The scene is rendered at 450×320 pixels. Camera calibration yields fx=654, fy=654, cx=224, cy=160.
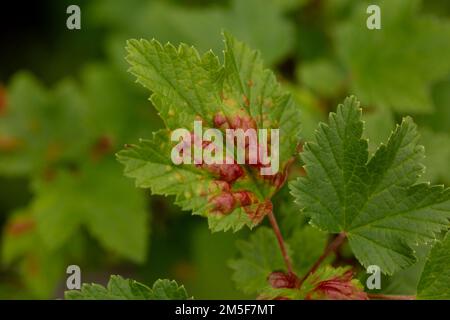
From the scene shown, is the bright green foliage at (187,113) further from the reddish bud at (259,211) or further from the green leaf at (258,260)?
the green leaf at (258,260)

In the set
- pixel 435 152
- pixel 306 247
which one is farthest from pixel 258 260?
pixel 435 152

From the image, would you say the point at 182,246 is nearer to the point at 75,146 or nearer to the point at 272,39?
the point at 75,146

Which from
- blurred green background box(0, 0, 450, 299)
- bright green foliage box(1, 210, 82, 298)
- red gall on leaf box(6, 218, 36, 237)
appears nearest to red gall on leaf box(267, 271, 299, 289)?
blurred green background box(0, 0, 450, 299)

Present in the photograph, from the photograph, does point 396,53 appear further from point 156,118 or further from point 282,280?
point 282,280

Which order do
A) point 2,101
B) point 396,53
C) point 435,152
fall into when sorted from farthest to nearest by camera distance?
point 2,101 < point 396,53 < point 435,152

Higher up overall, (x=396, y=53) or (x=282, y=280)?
(x=396, y=53)
